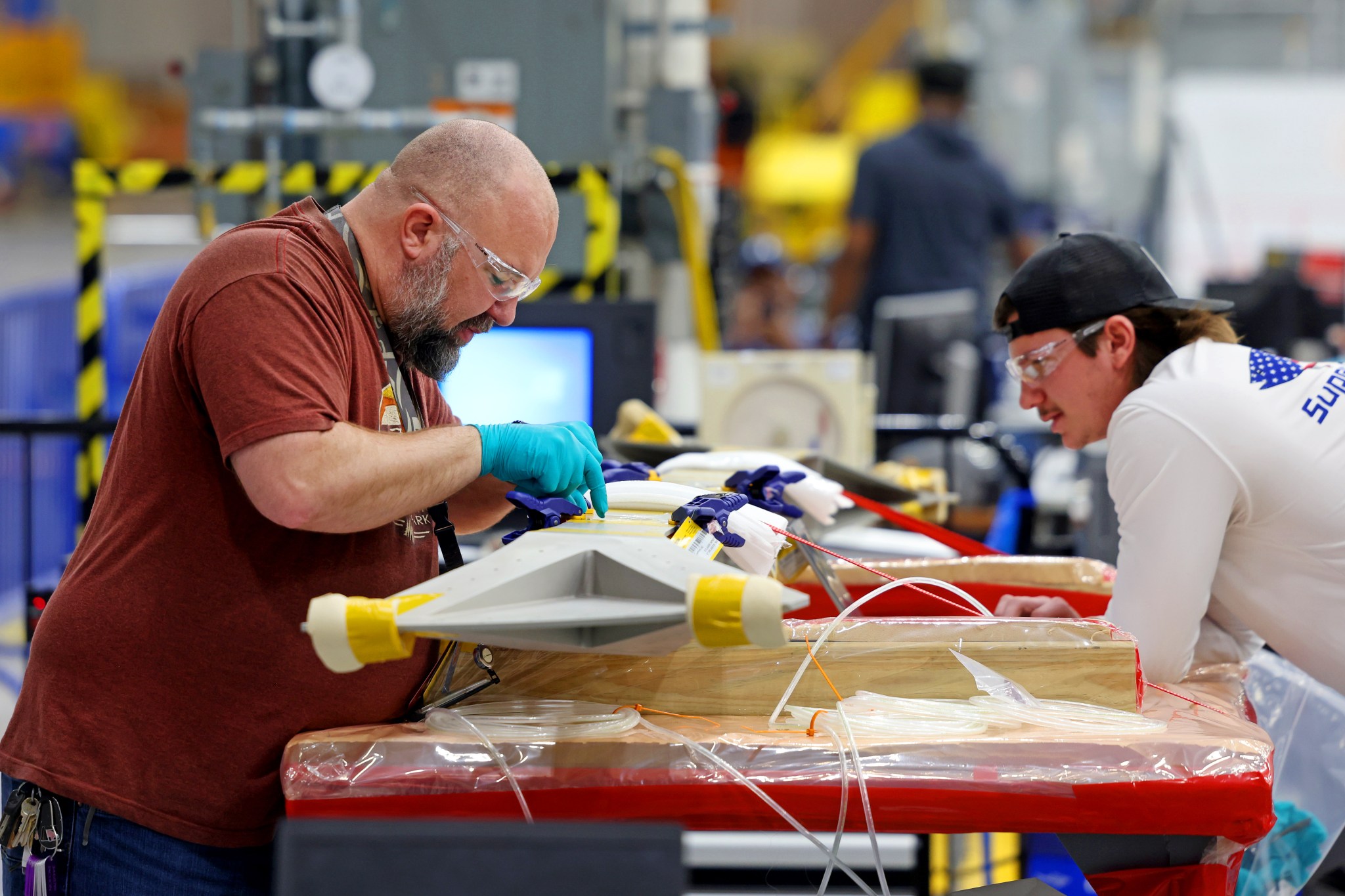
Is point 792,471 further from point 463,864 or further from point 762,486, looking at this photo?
point 463,864

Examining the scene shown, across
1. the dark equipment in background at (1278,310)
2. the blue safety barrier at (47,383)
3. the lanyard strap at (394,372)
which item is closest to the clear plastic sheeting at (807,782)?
the lanyard strap at (394,372)

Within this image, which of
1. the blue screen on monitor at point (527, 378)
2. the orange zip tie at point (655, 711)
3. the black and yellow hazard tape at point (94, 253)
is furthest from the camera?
the black and yellow hazard tape at point (94, 253)

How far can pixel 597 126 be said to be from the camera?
222 inches

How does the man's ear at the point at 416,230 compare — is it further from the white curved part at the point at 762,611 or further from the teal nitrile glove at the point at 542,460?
the white curved part at the point at 762,611

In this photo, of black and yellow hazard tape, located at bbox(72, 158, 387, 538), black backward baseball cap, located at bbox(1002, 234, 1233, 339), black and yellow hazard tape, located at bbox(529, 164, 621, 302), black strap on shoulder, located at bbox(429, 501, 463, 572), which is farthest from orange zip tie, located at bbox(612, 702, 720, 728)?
black and yellow hazard tape, located at bbox(72, 158, 387, 538)

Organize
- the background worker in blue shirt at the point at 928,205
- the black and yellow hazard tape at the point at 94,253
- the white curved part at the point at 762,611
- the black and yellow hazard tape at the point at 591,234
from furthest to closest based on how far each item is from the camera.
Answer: the background worker in blue shirt at the point at 928,205
the black and yellow hazard tape at the point at 591,234
the black and yellow hazard tape at the point at 94,253
the white curved part at the point at 762,611

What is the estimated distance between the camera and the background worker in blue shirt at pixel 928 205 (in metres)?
6.80

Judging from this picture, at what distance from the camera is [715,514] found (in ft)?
6.69

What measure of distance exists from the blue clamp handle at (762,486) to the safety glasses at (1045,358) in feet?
1.54

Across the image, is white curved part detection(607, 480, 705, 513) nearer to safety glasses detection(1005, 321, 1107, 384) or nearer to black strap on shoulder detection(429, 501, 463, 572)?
black strap on shoulder detection(429, 501, 463, 572)

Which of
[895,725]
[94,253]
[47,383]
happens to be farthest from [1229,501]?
[47,383]

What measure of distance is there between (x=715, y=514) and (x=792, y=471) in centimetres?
65

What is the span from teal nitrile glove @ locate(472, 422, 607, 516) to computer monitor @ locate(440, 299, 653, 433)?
6.53 ft

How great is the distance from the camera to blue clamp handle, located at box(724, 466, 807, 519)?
2.45 meters
